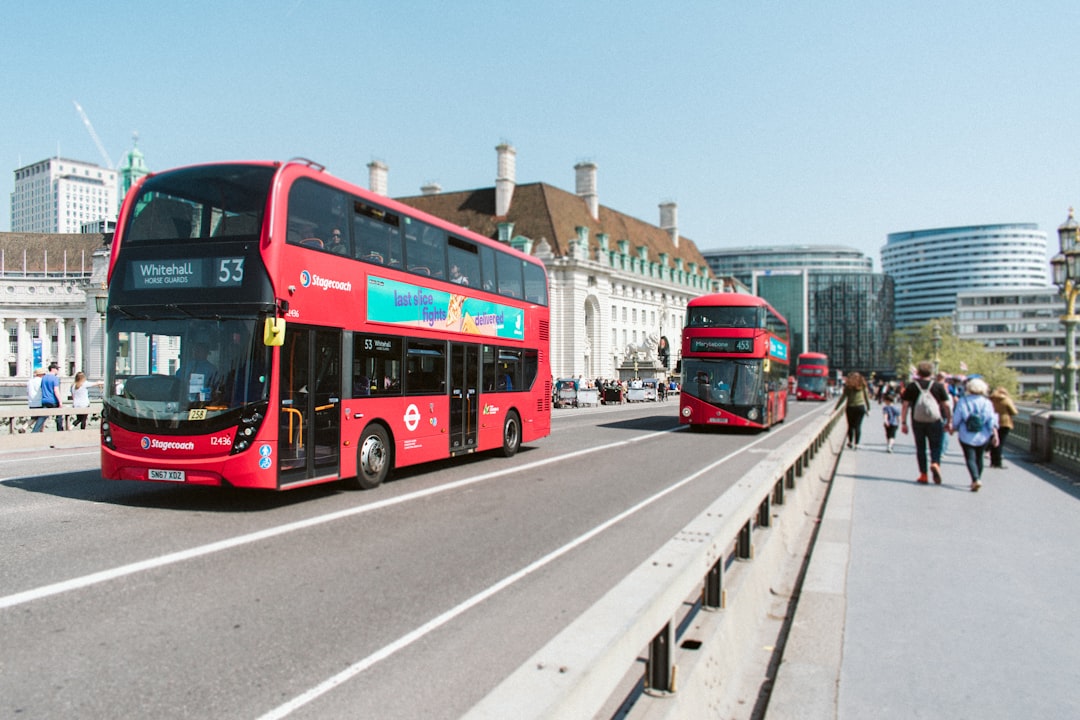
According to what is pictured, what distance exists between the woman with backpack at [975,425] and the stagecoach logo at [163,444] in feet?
A: 34.2

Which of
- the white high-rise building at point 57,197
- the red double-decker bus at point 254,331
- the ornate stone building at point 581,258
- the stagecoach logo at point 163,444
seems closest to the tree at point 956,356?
the ornate stone building at point 581,258

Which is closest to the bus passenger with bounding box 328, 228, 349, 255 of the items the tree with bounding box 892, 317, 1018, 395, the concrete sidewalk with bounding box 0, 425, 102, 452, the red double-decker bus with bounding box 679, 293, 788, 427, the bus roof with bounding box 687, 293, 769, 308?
the concrete sidewalk with bounding box 0, 425, 102, 452

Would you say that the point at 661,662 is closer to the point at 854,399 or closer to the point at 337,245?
the point at 337,245

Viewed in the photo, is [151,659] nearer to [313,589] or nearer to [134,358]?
[313,589]

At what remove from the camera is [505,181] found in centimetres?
8650

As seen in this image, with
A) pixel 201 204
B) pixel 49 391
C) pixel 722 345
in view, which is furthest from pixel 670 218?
pixel 201 204

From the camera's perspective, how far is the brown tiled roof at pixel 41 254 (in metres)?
93.4

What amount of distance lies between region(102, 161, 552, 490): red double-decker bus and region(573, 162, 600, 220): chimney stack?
85.2 meters

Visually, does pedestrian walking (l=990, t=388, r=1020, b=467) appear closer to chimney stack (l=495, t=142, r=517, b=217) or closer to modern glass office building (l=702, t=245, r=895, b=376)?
chimney stack (l=495, t=142, r=517, b=217)

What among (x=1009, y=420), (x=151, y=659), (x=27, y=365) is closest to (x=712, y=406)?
(x=1009, y=420)

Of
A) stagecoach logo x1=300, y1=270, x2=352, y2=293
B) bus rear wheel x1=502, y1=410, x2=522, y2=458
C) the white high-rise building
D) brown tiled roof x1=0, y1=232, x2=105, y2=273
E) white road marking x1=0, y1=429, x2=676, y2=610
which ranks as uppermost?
the white high-rise building

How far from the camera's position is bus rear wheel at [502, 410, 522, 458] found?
52.2 ft

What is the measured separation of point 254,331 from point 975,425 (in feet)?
33.3

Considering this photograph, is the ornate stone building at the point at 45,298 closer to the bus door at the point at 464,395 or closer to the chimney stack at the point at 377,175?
the chimney stack at the point at 377,175
